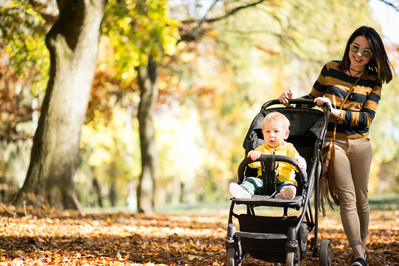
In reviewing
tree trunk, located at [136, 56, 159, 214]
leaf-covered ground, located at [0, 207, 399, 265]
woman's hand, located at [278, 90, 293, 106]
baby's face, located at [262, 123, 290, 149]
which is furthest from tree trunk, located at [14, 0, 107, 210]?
baby's face, located at [262, 123, 290, 149]

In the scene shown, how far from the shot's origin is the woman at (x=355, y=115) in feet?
14.9

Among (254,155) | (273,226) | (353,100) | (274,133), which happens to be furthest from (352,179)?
(254,155)

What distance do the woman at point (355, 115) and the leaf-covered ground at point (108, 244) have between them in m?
1.00

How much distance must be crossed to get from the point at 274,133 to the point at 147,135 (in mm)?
9940

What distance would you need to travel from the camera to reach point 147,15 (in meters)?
11.1

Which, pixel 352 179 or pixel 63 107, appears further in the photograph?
pixel 63 107

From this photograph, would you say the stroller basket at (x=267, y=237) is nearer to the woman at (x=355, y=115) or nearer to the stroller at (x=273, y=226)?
the stroller at (x=273, y=226)

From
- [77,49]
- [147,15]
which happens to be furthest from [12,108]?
[77,49]

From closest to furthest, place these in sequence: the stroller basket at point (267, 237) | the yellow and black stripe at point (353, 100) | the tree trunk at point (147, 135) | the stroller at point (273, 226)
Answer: the stroller at point (273, 226) → the stroller basket at point (267, 237) → the yellow and black stripe at point (353, 100) → the tree trunk at point (147, 135)

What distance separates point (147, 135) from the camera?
14.0 meters

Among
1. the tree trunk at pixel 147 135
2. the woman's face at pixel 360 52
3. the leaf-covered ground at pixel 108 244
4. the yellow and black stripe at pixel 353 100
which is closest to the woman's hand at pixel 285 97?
the yellow and black stripe at pixel 353 100

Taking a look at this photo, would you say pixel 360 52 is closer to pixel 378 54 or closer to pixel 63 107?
pixel 378 54

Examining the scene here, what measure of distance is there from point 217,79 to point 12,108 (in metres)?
14.0

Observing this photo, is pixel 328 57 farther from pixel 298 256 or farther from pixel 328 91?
pixel 298 256
